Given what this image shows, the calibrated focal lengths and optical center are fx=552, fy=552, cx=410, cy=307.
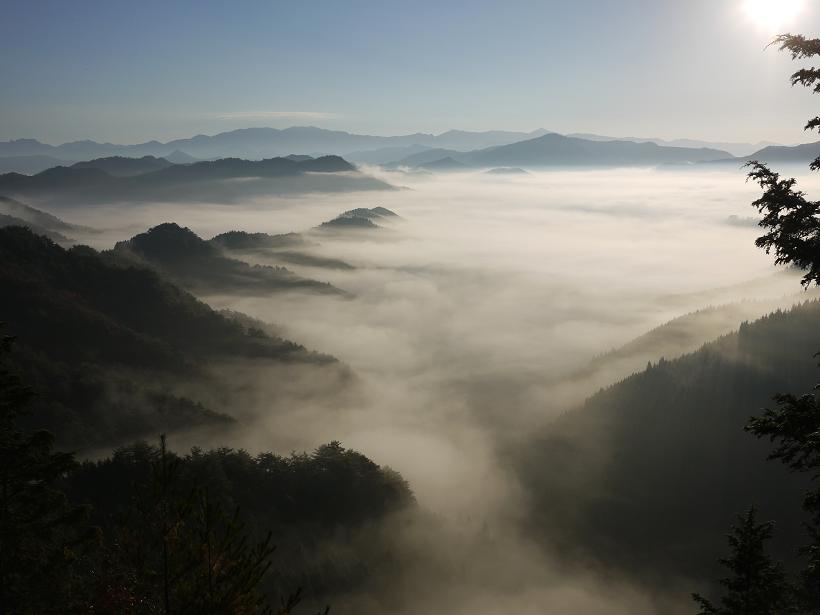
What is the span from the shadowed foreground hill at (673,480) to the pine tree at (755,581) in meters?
139

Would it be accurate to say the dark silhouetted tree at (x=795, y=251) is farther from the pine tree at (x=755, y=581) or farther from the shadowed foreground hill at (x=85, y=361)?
the shadowed foreground hill at (x=85, y=361)

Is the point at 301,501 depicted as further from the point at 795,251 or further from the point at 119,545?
the point at 795,251

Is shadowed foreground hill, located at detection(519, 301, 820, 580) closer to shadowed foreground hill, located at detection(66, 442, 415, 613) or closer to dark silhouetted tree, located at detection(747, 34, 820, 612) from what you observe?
shadowed foreground hill, located at detection(66, 442, 415, 613)

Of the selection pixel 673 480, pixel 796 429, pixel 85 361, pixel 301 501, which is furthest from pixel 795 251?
pixel 673 480

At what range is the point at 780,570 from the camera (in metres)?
26.0

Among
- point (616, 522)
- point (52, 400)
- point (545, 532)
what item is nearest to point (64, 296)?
point (52, 400)

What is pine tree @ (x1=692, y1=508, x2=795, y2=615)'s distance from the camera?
24.3 meters

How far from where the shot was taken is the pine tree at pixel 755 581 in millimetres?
24266

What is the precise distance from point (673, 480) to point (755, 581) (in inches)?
6931

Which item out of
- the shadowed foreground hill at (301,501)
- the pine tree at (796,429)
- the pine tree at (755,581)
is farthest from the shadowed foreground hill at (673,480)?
the pine tree at (796,429)

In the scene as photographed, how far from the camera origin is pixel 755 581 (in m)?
24.9

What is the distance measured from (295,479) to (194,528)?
93.5 m

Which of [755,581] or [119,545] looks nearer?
[119,545]

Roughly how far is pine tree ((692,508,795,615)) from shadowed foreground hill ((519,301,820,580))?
139 meters
